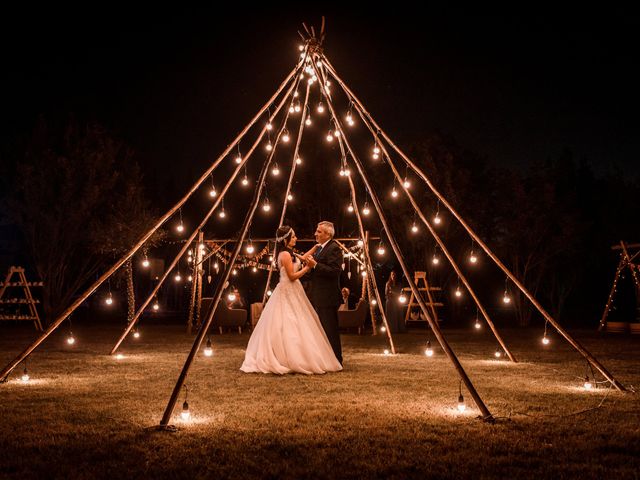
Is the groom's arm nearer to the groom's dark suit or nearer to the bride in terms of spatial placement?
the groom's dark suit

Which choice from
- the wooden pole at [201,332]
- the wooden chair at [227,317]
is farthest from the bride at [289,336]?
the wooden chair at [227,317]

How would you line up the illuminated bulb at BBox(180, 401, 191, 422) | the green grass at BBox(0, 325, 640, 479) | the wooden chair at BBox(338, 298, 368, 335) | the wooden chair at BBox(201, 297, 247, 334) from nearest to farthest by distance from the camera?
1. the green grass at BBox(0, 325, 640, 479)
2. the illuminated bulb at BBox(180, 401, 191, 422)
3. the wooden chair at BBox(201, 297, 247, 334)
4. the wooden chair at BBox(338, 298, 368, 335)

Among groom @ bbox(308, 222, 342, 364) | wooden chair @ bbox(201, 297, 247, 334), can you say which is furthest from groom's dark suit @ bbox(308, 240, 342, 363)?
wooden chair @ bbox(201, 297, 247, 334)

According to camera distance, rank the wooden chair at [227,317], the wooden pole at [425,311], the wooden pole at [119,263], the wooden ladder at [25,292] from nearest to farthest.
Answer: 1. the wooden pole at [425,311]
2. the wooden pole at [119,263]
3. the wooden chair at [227,317]
4. the wooden ladder at [25,292]

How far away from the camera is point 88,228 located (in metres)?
23.2

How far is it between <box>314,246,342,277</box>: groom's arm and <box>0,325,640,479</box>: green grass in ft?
5.12

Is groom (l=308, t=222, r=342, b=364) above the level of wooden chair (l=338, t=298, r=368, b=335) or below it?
above

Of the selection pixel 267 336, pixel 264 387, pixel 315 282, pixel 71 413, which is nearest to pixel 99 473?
pixel 71 413

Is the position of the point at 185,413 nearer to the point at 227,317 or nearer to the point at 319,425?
the point at 319,425

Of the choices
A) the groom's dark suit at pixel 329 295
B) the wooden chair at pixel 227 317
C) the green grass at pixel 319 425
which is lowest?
the green grass at pixel 319 425

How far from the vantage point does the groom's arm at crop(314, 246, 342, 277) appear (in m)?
9.03

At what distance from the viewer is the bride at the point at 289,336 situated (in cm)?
856

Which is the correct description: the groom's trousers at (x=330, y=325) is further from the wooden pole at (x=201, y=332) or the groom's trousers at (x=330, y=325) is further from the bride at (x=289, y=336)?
the wooden pole at (x=201, y=332)

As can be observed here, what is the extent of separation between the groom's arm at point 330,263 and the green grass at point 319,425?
1559mm
